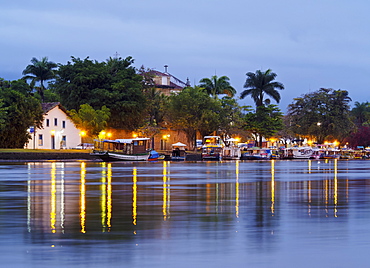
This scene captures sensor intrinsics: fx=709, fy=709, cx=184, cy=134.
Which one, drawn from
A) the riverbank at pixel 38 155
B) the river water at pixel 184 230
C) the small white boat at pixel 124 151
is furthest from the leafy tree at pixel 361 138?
the river water at pixel 184 230

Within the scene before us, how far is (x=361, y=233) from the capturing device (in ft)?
43.5

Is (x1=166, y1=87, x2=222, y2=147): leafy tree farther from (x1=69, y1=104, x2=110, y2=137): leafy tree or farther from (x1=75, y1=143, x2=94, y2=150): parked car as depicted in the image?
(x1=75, y1=143, x2=94, y2=150): parked car

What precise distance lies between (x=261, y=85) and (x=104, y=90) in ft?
127

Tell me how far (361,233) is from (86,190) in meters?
15.2

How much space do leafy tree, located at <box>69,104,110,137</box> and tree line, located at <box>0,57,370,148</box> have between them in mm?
142

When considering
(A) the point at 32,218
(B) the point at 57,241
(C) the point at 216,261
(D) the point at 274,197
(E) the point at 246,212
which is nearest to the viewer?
(C) the point at 216,261

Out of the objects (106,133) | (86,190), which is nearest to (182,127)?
(106,133)

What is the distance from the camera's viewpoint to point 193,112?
117562 millimetres

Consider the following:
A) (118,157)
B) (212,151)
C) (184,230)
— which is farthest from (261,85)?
(184,230)

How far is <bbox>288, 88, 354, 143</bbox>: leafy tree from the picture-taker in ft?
449

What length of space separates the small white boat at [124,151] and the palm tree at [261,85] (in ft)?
134

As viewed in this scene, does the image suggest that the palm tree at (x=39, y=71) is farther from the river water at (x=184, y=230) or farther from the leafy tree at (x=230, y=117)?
the river water at (x=184, y=230)

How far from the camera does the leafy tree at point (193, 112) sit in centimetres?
11631

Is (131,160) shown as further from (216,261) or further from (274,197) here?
(216,261)
